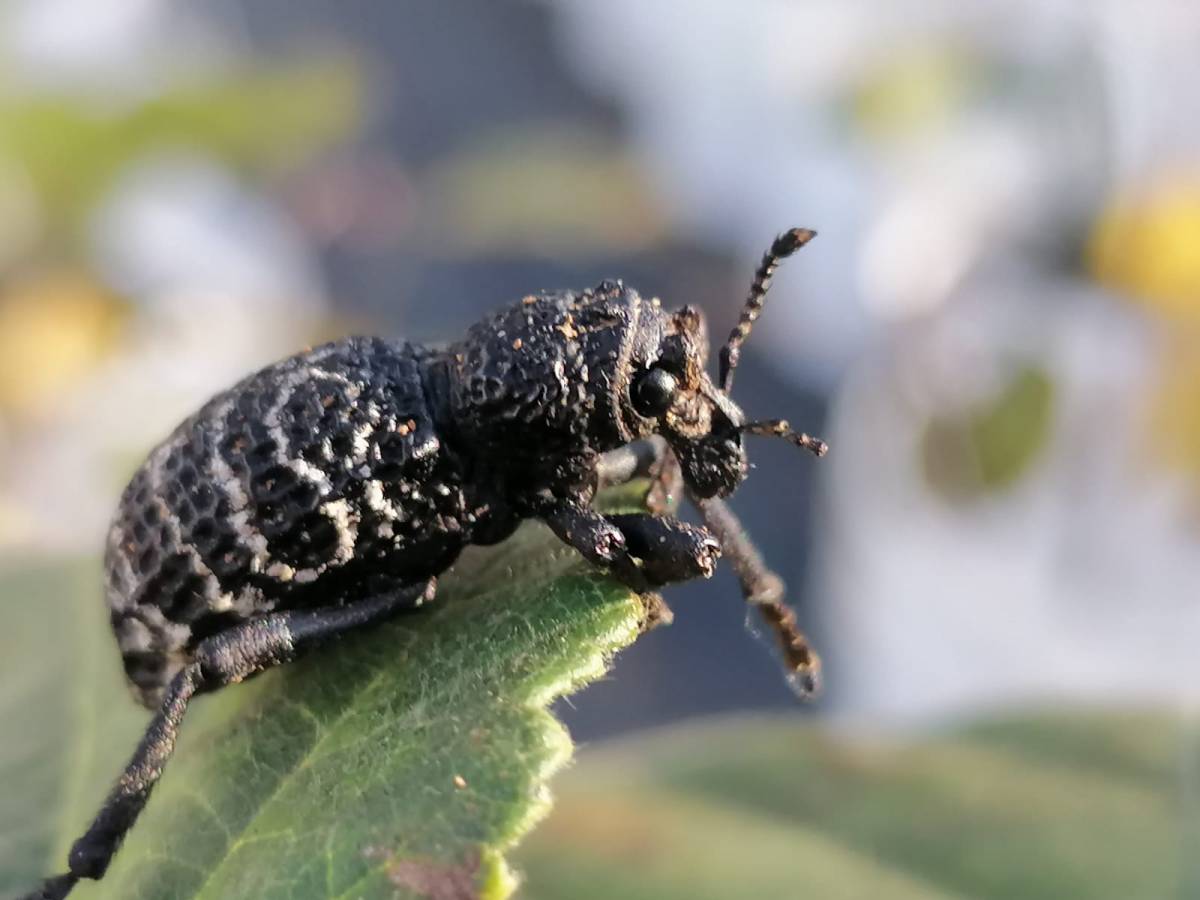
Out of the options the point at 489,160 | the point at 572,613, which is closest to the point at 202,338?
the point at 489,160

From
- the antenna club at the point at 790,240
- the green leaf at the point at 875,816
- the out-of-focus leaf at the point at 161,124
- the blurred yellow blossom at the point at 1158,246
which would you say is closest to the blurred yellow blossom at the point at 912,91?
the blurred yellow blossom at the point at 1158,246

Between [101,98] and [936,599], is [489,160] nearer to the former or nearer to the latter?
[101,98]

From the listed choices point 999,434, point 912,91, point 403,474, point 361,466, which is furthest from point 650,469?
point 912,91

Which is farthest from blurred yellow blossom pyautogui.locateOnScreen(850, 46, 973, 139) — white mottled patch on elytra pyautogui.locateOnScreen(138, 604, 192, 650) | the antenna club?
white mottled patch on elytra pyautogui.locateOnScreen(138, 604, 192, 650)

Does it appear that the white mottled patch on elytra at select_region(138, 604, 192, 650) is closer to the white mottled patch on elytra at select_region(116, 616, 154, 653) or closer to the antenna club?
the white mottled patch on elytra at select_region(116, 616, 154, 653)

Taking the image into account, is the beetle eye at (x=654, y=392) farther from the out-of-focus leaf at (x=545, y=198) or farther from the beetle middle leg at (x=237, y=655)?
the out-of-focus leaf at (x=545, y=198)

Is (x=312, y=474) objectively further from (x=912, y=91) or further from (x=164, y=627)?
(x=912, y=91)
